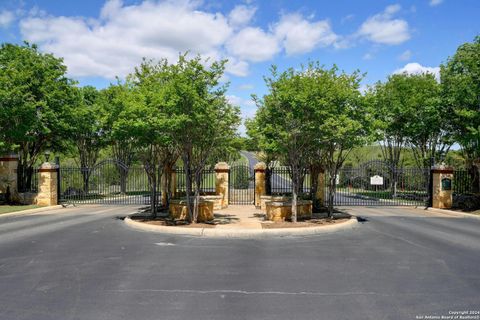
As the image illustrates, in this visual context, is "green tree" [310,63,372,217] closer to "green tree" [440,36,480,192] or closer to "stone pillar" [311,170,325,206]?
"stone pillar" [311,170,325,206]

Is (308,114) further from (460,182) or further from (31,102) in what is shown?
(460,182)

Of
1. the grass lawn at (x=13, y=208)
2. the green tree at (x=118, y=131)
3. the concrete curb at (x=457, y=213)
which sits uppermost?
the green tree at (x=118, y=131)

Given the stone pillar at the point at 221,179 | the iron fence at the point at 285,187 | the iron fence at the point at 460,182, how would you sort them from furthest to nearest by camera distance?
the iron fence at the point at 460,182 → the stone pillar at the point at 221,179 → the iron fence at the point at 285,187

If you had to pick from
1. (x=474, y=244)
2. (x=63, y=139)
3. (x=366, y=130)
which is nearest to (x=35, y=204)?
(x=63, y=139)

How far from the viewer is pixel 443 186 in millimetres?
19406

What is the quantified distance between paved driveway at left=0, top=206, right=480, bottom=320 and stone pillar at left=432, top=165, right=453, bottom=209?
7.71m

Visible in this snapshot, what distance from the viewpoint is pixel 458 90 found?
17828mm

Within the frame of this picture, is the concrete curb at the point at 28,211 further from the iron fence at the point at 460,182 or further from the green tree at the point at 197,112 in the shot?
the iron fence at the point at 460,182

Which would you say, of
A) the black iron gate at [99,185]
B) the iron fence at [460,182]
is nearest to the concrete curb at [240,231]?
the black iron gate at [99,185]

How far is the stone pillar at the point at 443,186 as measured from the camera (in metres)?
19.4

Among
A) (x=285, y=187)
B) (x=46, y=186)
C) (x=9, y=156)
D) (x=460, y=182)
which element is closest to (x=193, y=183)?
(x=46, y=186)

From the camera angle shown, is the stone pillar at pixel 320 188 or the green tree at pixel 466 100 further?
the stone pillar at pixel 320 188

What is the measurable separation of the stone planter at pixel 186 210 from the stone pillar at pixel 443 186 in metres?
12.1

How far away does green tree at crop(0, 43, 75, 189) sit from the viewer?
18.8 meters
